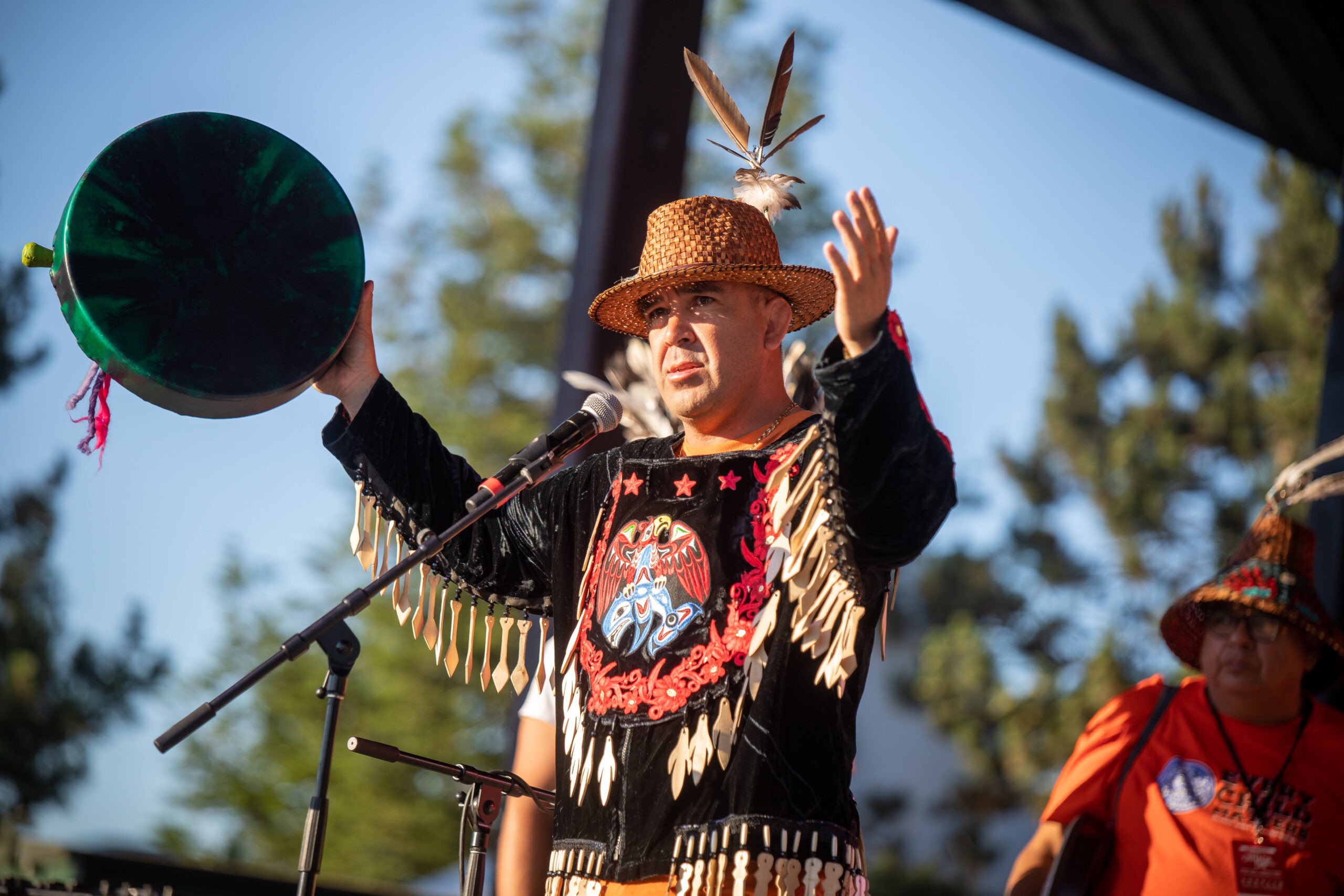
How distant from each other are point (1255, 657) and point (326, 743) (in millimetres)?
2467

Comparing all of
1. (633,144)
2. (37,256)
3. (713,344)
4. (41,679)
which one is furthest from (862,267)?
(41,679)

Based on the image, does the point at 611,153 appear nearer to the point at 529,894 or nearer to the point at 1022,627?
the point at 529,894

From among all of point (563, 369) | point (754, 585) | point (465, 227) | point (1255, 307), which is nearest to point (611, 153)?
point (563, 369)

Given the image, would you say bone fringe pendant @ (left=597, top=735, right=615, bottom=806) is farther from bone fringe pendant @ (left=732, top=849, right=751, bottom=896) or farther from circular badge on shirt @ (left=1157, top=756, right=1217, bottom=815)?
circular badge on shirt @ (left=1157, top=756, right=1217, bottom=815)

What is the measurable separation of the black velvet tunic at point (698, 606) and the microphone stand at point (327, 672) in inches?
13.6

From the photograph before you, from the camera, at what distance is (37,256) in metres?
1.95

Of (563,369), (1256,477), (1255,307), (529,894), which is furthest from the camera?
(1255,307)

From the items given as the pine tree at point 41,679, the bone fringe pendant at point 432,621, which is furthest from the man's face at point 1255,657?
the pine tree at point 41,679

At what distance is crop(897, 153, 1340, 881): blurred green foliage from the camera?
14477mm

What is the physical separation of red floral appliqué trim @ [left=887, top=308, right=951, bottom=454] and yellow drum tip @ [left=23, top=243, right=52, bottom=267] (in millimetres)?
1324

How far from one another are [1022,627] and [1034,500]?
1.68 metres

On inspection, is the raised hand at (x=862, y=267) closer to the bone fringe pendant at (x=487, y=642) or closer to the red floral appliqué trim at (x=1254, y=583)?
the bone fringe pendant at (x=487, y=642)

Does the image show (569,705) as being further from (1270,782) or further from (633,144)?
(1270,782)

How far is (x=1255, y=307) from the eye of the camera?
15.6 meters
